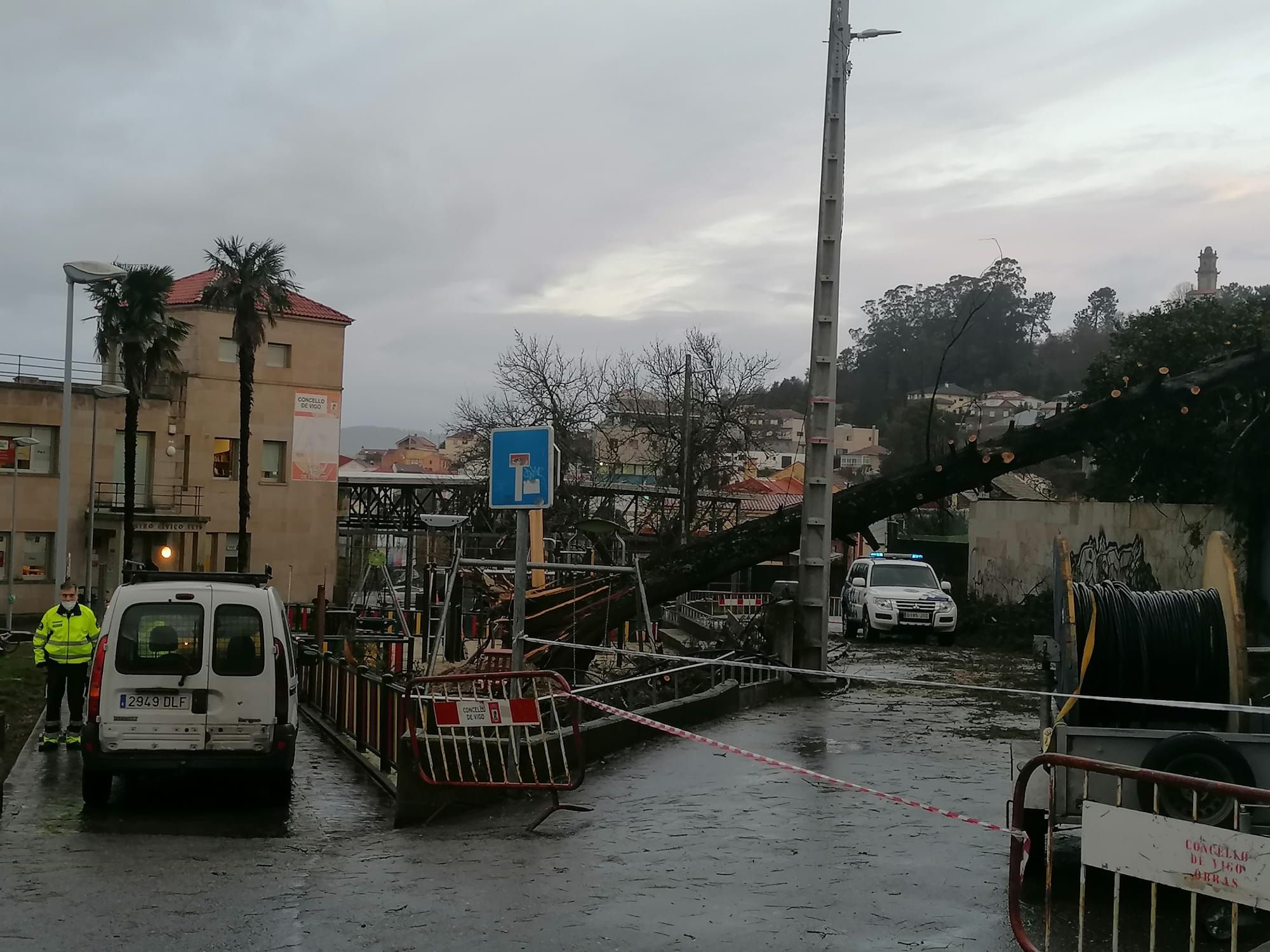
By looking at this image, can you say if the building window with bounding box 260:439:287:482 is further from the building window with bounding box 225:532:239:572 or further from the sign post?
the sign post

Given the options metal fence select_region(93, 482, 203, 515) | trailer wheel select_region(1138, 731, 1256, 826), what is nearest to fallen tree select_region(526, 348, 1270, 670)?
trailer wheel select_region(1138, 731, 1256, 826)

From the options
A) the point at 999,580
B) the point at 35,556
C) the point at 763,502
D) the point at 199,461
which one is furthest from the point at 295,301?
the point at 999,580

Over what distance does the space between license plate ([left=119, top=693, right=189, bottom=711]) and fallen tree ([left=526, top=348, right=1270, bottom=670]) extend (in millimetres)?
9769

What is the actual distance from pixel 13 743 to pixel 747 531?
1082 centimetres

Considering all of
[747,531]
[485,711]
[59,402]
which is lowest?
[485,711]

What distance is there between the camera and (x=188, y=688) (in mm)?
10555

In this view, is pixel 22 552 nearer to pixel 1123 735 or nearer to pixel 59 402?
pixel 59 402

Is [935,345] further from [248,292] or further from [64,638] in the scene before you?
[64,638]

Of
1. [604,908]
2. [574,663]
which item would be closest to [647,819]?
[604,908]

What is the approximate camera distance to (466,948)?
20.8 feet

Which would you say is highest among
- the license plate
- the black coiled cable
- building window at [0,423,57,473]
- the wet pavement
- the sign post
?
building window at [0,423,57,473]

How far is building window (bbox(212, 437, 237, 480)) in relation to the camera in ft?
195

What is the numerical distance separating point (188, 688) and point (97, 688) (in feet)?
2.26

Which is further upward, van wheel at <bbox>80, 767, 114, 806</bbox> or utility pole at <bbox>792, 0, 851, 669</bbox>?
utility pole at <bbox>792, 0, 851, 669</bbox>
